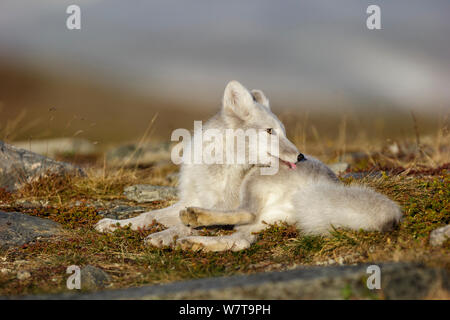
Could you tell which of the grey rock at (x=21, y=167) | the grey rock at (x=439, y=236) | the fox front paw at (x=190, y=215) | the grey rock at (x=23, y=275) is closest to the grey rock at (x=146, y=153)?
the grey rock at (x=21, y=167)

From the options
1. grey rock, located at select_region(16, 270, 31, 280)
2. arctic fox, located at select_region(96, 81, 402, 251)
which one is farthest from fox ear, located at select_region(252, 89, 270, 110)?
grey rock, located at select_region(16, 270, 31, 280)

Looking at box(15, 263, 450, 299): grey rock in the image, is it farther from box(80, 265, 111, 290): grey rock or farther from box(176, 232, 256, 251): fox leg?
box(176, 232, 256, 251): fox leg

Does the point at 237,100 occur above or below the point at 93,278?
above

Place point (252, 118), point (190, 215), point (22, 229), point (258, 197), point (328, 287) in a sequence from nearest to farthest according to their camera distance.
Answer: point (328, 287) → point (190, 215) → point (258, 197) → point (252, 118) → point (22, 229)

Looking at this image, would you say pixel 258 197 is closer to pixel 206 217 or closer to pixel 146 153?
pixel 206 217

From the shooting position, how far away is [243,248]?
4.43 metres

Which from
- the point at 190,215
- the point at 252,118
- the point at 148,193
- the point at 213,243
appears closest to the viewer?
the point at 190,215

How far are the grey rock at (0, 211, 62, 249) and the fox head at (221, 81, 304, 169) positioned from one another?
2685 mm

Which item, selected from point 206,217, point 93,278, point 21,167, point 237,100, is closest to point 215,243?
point 206,217

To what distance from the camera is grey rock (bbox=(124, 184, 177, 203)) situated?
7.20 meters

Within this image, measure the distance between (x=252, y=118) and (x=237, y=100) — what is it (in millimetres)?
283

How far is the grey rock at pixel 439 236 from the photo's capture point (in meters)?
3.80

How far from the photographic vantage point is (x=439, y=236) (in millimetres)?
3877
